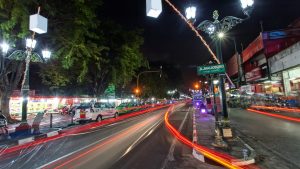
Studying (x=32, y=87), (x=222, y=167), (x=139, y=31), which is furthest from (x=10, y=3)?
(x=32, y=87)

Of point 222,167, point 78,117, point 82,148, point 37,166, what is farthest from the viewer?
point 78,117

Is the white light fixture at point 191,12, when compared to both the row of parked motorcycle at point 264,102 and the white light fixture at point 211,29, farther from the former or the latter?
the row of parked motorcycle at point 264,102

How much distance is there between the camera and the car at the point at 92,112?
843 inches

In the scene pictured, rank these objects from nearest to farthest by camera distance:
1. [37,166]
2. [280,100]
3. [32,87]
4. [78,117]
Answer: [37,166], [78,117], [280,100], [32,87]

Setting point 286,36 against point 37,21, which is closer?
point 37,21

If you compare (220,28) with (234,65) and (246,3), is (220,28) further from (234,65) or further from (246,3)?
(234,65)

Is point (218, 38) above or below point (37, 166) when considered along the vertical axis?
above

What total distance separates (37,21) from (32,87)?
41247mm

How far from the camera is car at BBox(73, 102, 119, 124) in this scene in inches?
843

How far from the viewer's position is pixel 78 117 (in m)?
21.4

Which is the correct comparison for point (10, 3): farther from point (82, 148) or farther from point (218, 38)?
point (218, 38)

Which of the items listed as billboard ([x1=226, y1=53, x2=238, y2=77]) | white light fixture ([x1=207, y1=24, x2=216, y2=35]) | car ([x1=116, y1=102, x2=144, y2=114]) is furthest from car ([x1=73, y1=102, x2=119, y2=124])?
billboard ([x1=226, y1=53, x2=238, y2=77])

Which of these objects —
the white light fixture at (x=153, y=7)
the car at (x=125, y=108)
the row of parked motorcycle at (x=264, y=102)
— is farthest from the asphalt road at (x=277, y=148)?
the car at (x=125, y=108)

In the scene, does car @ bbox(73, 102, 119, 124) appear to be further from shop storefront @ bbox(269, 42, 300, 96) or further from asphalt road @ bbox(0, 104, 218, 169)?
shop storefront @ bbox(269, 42, 300, 96)
